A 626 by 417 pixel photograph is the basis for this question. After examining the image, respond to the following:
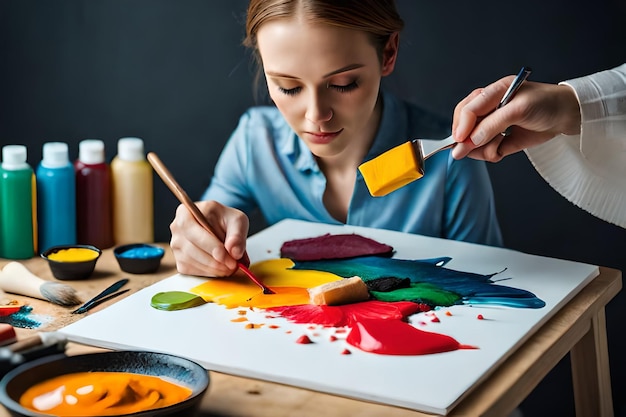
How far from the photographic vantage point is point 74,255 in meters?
1.55

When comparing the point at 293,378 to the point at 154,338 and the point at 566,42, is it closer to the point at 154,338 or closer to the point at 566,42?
the point at 154,338

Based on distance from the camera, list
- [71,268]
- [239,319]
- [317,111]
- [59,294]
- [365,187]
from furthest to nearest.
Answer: [365,187]
[317,111]
[71,268]
[59,294]
[239,319]

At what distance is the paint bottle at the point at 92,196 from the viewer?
1.68m

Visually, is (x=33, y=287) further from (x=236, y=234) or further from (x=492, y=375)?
(x=492, y=375)

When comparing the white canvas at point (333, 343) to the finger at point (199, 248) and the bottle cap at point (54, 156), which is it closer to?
the finger at point (199, 248)

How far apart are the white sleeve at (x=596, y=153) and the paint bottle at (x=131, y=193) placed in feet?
2.38

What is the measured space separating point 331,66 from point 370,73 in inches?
4.8

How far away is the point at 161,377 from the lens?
3.29 ft

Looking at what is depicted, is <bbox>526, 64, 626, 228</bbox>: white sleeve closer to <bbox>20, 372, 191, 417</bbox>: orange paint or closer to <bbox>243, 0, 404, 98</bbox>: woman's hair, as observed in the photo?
<bbox>243, 0, 404, 98</bbox>: woman's hair

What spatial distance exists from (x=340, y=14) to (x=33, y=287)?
72 centimetres

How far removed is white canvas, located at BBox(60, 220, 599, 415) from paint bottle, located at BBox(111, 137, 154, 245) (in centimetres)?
32

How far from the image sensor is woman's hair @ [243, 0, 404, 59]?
1628mm

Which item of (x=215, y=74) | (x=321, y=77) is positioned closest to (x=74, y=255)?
(x=321, y=77)

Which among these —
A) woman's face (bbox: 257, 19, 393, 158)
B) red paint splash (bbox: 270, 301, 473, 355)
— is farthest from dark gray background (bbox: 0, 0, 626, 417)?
red paint splash (bbox: 270, 301, 473, 355)
